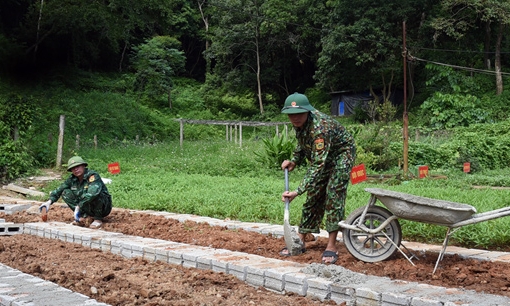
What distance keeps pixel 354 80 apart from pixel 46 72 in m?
17.8

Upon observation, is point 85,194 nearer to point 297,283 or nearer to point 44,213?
point 44,213

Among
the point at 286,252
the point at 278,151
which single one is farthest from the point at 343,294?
the point at 278,151

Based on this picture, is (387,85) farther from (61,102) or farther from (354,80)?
(61,102)

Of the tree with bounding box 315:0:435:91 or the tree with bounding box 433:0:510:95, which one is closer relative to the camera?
the tree with bounding box 433:0:510:95

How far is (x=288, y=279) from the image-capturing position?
12.5 ft

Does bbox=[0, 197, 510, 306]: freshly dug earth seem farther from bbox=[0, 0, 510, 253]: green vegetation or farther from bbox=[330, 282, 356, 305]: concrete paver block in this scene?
bbox=[0, 0, 510, 253]: green vegetation

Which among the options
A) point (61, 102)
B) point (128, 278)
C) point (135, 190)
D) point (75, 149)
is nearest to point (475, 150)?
point (135, 190)

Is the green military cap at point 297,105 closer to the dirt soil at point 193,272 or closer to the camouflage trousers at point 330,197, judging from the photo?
the camouflage trousers at point 330,197

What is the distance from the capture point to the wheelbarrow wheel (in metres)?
4.28

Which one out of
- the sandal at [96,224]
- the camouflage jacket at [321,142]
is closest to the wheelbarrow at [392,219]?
the camouflage jacket at [321,142]

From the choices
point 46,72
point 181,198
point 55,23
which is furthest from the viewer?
point 46,72

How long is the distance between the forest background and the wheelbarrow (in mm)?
9957

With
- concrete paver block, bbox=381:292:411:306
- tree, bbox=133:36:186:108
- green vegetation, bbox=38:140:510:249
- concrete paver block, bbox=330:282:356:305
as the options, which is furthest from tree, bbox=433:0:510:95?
concrete paver block, bbox=381:292:411:306

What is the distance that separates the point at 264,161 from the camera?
14508mm
